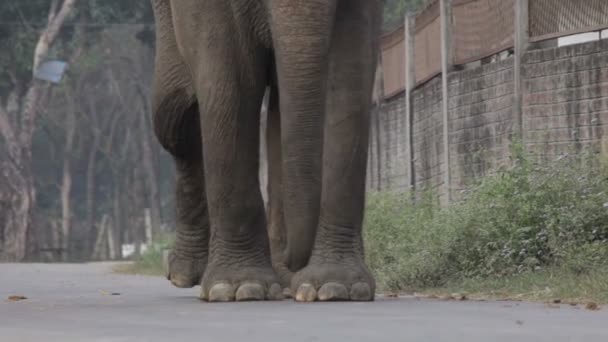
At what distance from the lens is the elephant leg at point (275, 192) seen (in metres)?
10.4

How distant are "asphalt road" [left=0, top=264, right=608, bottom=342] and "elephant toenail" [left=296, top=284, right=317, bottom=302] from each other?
0.65ft

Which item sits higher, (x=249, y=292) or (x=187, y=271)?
(x=187, y=271)

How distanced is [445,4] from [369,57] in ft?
34.1

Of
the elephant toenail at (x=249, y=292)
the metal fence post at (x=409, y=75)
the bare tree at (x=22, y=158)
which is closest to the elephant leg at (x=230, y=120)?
the elephant toenail at (x=249, y=292)

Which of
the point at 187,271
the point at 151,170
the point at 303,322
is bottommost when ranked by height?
the point at 303,322

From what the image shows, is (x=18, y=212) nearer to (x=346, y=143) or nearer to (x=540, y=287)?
(x=540, y=287)

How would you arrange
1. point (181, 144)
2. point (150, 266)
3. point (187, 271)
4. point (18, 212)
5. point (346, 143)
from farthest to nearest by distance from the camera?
point (18, 212)
point (150, 266)
point (187, 271)
point (181, 144)
point (346, 143)

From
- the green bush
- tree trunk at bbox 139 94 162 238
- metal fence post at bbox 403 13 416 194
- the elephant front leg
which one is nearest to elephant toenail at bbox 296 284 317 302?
the elephant front leg

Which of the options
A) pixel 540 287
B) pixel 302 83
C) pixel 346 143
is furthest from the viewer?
pixel 540 287

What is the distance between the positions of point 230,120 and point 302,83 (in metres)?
0.76

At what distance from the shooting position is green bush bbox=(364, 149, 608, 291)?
1181cm

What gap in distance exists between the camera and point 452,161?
62.4 ft

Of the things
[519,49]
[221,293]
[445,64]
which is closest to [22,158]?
[445,64]

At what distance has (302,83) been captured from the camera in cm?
877
